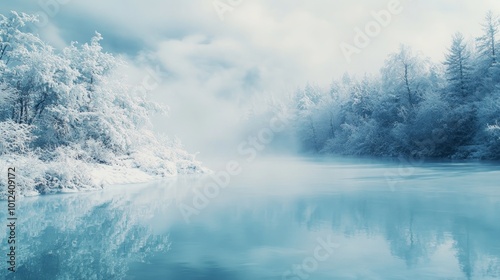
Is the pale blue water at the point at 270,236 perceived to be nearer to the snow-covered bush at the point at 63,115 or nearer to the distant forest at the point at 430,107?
the snow-covered bush at the point at 63,115

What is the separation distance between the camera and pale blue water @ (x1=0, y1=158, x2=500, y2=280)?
25.9 ft

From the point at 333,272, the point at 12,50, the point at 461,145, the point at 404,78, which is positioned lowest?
the point at 333,272

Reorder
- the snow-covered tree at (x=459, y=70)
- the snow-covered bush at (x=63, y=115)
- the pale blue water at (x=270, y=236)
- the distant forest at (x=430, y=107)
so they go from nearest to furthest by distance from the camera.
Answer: the pale blue water at (x=270, y=236) < the snow-covered bush at (x=63, y=115) < the distant forest at (x=430, y=107) < the snow-covered tree at (x=459, y=70)

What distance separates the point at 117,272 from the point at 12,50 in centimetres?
2402

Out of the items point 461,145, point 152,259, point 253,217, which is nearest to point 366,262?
point 152,259

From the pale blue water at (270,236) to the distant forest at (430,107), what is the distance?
26.2 metres

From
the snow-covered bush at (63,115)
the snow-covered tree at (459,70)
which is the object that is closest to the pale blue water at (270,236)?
the snow-covered bush at (63,115)

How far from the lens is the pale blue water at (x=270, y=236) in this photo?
7.90 metres

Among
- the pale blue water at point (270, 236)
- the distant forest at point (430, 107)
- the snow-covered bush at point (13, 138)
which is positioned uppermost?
the distant forest at point (430, 107)

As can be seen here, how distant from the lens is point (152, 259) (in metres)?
8.89

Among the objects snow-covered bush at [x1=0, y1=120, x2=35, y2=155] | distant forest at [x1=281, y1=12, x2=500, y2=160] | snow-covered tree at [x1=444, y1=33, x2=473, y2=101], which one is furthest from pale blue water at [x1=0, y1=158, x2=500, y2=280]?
snow-covered tree at [x1=444, y1=33, x2=473, y2=101]

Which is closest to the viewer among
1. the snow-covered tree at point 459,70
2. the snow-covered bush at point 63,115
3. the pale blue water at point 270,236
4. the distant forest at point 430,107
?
the pale blue water at point 270,236

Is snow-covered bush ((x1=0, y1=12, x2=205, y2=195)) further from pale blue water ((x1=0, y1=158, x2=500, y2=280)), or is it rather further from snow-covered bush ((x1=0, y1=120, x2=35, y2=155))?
pale blue water ((x1=0, y1=158, x2=500, y2=280))

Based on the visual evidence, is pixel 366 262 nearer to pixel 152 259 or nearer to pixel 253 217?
pixel 152 259
